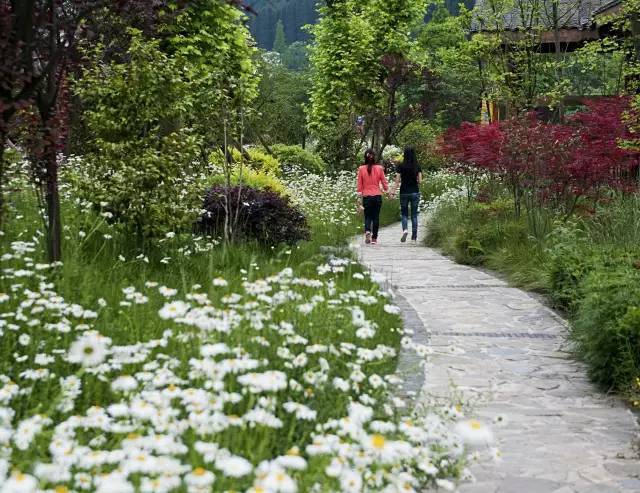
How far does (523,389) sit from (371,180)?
996 centimetres

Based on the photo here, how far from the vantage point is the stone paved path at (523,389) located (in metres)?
4.65

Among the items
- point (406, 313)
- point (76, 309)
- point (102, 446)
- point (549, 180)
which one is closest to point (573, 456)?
point (102, 446)

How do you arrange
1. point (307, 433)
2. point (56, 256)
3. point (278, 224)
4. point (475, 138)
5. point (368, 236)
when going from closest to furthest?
point (307, 433) → point (56, 256) → point (278, 224) → point (475, 138) → point (368, 236)

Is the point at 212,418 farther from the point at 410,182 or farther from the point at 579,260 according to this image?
the point at 410,182

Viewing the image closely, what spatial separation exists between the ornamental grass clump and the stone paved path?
5.88ft

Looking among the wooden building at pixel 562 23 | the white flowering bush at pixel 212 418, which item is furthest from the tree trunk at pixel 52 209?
the wooden building at pixel 562 23

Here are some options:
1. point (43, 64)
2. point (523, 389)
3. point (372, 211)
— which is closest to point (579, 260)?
point (523, 389)

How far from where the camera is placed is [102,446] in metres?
3.89

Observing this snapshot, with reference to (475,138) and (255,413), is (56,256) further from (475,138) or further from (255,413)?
(475,138)

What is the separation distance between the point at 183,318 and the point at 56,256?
3446mm

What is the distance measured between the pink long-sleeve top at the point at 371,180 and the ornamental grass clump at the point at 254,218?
13.7 feet

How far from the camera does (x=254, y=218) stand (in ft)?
38.2

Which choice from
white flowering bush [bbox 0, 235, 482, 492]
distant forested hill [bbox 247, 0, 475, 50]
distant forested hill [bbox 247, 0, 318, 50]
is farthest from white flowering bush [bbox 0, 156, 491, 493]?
distant forested hill [bbox 247, 0, 475, 50]

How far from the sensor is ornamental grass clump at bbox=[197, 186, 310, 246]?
11.6 meters
